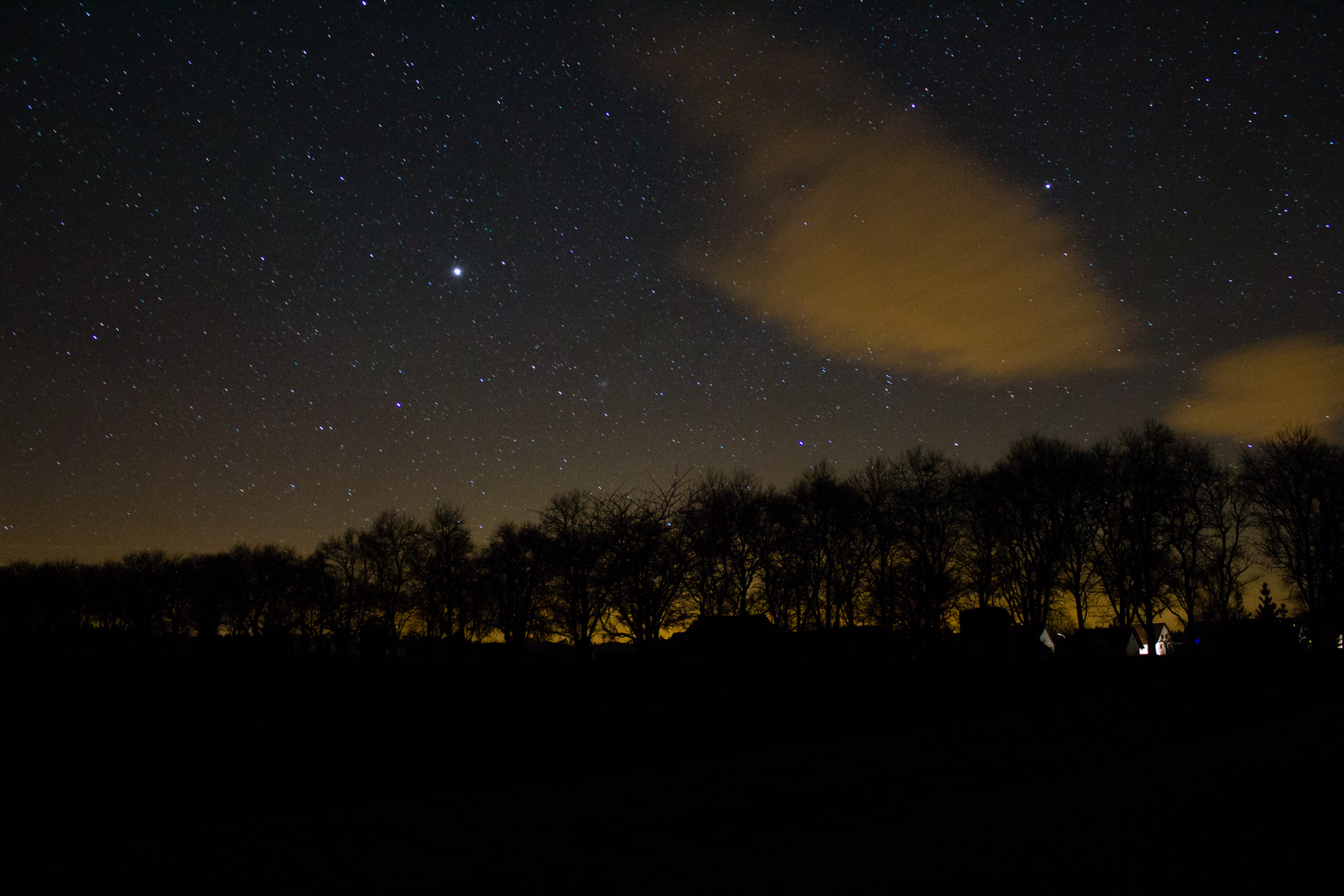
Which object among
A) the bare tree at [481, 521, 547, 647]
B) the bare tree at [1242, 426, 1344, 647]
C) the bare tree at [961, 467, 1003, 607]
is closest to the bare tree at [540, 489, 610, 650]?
the bare tree at [481, 521, 547, 647]

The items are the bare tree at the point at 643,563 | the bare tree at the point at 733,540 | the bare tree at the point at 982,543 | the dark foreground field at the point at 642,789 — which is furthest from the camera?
the bare tree at the point at 982,543

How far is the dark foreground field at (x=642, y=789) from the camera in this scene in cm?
422

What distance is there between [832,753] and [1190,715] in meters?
8.39

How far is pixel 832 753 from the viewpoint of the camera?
8.22 meters

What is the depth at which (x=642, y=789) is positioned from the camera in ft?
21.5

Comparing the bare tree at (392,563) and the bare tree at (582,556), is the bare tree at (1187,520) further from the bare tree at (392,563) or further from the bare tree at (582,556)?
the bare tree at (392,563)

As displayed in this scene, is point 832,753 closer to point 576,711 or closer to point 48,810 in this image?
point 576,711

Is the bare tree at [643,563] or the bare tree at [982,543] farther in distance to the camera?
the bare tree at [982,543]

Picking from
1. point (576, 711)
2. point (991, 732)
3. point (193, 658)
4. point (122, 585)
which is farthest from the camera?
point (122, 585)

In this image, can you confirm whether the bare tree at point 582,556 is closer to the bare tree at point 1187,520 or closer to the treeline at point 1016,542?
the treeline at point 1016,542

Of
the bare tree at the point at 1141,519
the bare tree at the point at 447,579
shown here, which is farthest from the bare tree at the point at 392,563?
the bare tree at the point at 1141,519

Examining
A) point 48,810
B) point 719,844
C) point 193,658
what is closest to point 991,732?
point 719,844

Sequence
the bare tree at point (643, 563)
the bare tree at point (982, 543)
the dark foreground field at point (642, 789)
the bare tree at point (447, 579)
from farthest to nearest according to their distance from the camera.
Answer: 1. the bare tree at point (447, 579)
2. the bare tree at point (982, 543)
3. the bare tree at point (643, 563)
4. the dark foreground field at point (642, 789)

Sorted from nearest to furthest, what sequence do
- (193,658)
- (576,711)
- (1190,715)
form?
1. (576,711)
2. (1190,715)
3. (193,658)
